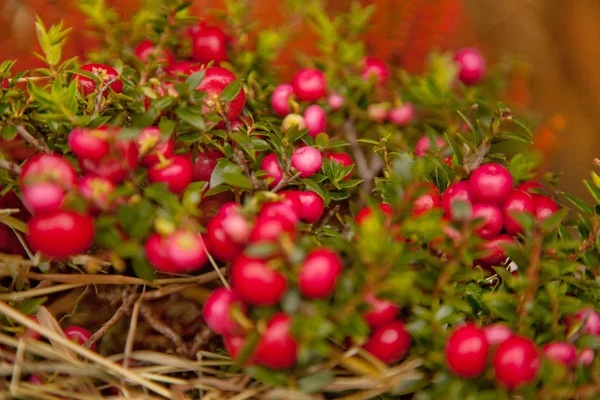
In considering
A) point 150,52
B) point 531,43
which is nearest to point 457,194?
point 150,52

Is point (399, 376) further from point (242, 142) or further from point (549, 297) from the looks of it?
point (242, 142)

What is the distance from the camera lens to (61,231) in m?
0.46

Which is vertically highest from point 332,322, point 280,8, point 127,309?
point 280,8

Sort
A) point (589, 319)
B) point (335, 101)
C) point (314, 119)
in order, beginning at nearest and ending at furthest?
point (589, 319), point (314, 119), point (335, 101)

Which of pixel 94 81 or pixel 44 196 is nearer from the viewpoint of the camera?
pixel 44 196

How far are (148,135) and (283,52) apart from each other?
664 millimetres

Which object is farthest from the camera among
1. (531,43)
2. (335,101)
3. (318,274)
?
(531,43)

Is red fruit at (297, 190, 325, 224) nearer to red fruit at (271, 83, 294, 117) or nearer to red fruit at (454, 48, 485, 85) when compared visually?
red fruit at (271, 83, 294, 117)

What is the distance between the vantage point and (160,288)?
2.02ft

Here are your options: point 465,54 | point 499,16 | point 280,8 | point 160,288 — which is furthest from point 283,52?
point 160,288

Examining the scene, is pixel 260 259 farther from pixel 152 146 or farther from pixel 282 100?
pixel 282 100

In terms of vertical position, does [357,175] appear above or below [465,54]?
below

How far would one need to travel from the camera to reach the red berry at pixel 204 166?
650 mm

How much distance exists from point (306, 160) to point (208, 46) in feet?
1.00
